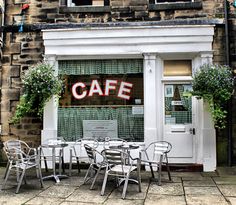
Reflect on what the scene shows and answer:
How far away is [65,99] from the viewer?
8633mm

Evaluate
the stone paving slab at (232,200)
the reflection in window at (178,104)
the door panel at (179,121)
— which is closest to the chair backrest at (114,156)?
the stone paving slab at (232,200)

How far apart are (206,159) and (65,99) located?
4.03 metres

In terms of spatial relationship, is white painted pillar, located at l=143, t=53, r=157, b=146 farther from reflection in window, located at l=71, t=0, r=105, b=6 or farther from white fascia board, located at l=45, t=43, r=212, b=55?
reflection in window, located at l=71, t=0, r=105, b=6

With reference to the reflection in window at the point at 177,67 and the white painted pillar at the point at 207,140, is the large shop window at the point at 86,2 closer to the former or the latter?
the reflection in window at the point at 177,67

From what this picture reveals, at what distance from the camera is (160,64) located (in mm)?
8438

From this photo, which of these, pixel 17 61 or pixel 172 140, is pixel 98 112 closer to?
pixel 172 140

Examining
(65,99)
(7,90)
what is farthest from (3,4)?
(65,99)

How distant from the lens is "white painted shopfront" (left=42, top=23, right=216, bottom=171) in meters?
8.07

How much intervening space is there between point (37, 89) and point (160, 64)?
3282mm

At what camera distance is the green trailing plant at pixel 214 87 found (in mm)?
7301

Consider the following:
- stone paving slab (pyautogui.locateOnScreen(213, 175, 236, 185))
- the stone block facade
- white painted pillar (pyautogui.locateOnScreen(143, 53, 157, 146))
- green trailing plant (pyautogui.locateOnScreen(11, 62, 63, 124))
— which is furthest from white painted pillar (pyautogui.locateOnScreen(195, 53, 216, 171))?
green trailing plant (pyautogui.locateOnScreen(11, 62, 63, 124))

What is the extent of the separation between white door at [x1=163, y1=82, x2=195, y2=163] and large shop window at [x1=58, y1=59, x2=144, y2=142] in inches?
27.9

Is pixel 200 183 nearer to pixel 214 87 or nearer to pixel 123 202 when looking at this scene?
pixel 123 202

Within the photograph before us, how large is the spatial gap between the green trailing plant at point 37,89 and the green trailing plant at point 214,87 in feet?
11.5
